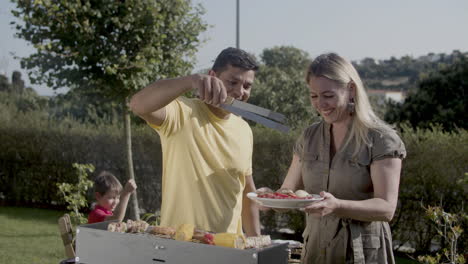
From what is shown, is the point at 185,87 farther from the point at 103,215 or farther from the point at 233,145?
the point at 103,215

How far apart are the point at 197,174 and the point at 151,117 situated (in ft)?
0.97

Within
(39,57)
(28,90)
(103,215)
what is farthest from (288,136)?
(28,90)

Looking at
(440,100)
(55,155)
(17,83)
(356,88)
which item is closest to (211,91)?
(356,88)

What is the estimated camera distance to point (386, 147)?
216 centimetres

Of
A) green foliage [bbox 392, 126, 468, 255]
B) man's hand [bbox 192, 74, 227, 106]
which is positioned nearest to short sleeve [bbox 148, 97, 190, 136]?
man's hand [bbox 192, 74, 227, 106]

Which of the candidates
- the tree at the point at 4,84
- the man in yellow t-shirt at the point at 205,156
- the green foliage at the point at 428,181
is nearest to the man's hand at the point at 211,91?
the man in yellow t-shirt at the point at 205,156

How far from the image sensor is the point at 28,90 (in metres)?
25.8

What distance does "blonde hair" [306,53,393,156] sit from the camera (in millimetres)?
2207

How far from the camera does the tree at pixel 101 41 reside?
7.73 meters

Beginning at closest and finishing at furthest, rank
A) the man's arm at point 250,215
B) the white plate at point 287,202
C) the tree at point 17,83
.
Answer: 1. the white plate at point 287,202
2. the man's arm at point 250,215
3. the tree at point 17,83

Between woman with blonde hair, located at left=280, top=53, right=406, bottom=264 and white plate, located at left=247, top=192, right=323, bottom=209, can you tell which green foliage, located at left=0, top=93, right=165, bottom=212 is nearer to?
woman with blonde hair, located at left=280, top=53, right=406, bottom=264

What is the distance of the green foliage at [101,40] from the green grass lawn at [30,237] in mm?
2220

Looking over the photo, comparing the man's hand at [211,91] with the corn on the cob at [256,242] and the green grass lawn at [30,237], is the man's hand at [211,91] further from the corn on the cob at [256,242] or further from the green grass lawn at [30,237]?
the green grass lawn at [30,237]

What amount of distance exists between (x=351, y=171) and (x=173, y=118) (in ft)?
2.38
